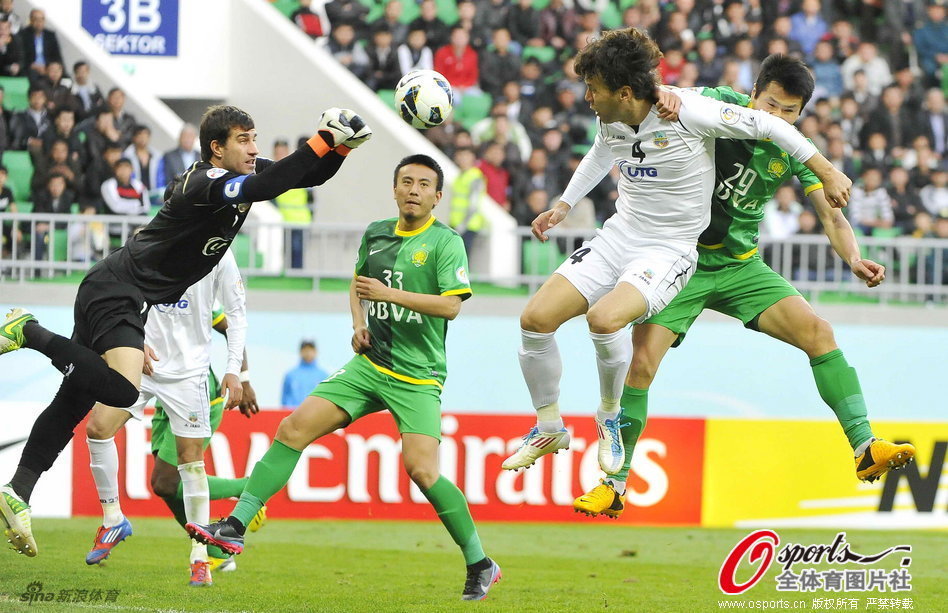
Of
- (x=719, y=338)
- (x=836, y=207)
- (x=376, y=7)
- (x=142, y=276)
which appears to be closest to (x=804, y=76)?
(x=836, y=207)

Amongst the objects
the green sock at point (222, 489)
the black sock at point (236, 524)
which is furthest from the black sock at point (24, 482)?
the green sock at point (222, 489)

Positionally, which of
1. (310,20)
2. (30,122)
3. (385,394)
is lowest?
(385,394)

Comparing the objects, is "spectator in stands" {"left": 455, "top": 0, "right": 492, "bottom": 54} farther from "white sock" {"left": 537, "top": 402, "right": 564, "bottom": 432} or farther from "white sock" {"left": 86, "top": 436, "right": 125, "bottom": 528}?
"white sock" {"left": 537, "top": 402, "right": 564, "bottom": 432}

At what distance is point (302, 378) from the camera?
1341 centimetres

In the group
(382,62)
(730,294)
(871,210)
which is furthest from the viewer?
(382,62)

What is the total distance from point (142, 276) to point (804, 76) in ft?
12.6

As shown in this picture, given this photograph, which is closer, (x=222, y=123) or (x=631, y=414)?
(x=222, y=123)

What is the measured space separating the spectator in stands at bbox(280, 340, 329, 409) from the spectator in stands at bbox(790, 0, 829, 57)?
29.9ft

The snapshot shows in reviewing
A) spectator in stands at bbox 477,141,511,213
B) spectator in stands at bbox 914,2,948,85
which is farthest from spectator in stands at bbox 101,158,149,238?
spectator in stands at bbox 914,2,948,85

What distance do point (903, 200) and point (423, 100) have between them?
33.3ft

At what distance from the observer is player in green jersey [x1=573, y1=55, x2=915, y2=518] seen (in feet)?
23.9

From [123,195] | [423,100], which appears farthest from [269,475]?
[123,195]

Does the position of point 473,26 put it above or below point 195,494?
above

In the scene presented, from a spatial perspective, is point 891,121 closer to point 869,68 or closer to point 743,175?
point 869,68
